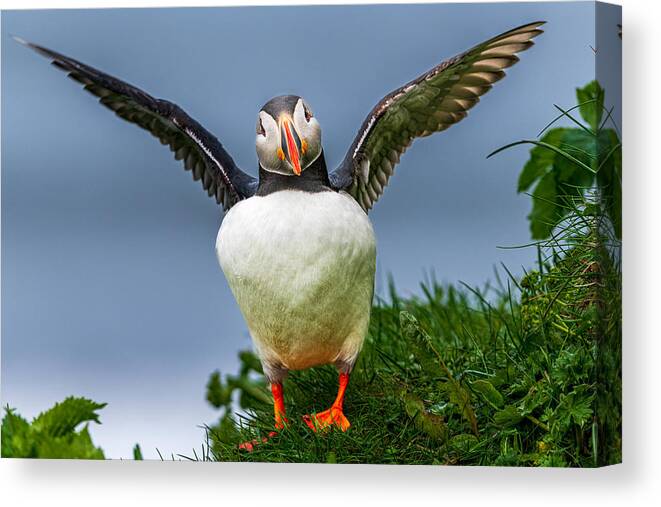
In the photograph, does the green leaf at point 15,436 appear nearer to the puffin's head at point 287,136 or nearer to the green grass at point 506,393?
the green grass at point 506,393

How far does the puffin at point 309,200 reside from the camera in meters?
4.54

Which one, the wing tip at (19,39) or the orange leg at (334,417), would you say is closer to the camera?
the orange leg at (334,417)

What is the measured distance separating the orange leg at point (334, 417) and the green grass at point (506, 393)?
44mm

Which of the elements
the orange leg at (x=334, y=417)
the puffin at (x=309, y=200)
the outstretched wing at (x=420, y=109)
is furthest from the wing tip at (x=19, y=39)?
the orange leg at (x=334, y=417)

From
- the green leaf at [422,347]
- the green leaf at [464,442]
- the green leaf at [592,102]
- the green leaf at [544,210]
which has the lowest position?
the green leaf at [464,442]

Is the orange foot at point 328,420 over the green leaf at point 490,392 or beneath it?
beneath

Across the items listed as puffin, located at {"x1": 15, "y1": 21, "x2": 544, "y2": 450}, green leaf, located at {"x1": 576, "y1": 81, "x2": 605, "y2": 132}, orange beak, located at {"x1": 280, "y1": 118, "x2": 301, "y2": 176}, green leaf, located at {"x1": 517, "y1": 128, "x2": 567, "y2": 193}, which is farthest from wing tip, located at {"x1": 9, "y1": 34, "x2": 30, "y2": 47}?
green leaf, located at {"x1": 576, "y1": 81, "x2": 605, "y2": 132}

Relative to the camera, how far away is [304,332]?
4.66 meters

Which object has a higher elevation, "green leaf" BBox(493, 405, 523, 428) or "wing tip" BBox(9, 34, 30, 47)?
"wing tip" BBox(9, 34, 30, 47)

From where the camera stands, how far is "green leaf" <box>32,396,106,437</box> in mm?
4969

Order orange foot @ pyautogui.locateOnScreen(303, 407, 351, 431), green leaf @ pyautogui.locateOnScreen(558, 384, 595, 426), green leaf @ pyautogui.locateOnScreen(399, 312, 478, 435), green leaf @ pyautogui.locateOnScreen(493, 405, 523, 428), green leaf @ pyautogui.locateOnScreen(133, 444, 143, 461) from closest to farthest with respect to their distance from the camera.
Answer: green leaf @ pyautogui.locateOnScreen(558, 384, 595, 426) < green leaf @ pyautogui.locateOnScreen(493, 405, 523, 428) < green leaf @ pyautogui.locateOnScreen(399, 312, 478, 435) < orange foot @ pyautogui.locateOnScreen(303, 407, 351, 431) < green leaf @ pyautogui.locateOnScreen(133, 444, 143, 461)

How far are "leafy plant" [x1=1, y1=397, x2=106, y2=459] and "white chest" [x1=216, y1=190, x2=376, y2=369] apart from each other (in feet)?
2.71

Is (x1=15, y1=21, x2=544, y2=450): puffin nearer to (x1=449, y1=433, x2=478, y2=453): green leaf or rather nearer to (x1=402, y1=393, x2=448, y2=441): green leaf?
(x1=402, y1=393, x2=448, y2=441): green leaf

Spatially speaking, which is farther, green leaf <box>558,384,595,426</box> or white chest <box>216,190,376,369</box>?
white chest <box>216,190,376,369</box>
